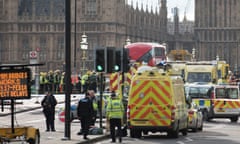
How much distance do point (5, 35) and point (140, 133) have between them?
A: 336 feet

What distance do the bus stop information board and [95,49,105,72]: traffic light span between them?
9480mm

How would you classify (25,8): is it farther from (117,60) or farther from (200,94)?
(117,60)

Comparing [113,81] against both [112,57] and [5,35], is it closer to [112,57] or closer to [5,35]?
[112,57]

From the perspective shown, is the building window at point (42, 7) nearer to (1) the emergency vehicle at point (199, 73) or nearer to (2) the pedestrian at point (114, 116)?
(1) the emergency vehicle at point (199, 73)

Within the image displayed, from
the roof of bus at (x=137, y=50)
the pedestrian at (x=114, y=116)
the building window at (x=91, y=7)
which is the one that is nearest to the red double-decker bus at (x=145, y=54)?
the roof of bus at (x=137, y=50)

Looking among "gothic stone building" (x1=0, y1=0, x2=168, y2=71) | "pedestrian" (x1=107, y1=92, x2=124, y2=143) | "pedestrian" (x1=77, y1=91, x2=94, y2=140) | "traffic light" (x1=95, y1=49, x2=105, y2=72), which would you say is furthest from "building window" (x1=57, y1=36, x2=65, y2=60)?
"pedestrian" (x1=107, y1=92, x2=124, y2=143)

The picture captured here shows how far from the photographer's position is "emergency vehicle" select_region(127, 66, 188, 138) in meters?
38.6

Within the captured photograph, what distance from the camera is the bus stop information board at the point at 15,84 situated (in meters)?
29.8

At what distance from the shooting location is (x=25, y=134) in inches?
1182

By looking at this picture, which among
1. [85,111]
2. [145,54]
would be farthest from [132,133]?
[145,54]

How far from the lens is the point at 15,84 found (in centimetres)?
2988

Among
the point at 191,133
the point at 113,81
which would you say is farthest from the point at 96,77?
the point at 191,133

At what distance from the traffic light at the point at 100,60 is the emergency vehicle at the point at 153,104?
1.17 m

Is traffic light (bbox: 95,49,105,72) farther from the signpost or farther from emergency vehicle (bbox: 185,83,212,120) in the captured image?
emergency vehicle (bbox: 185,83,212,120)
